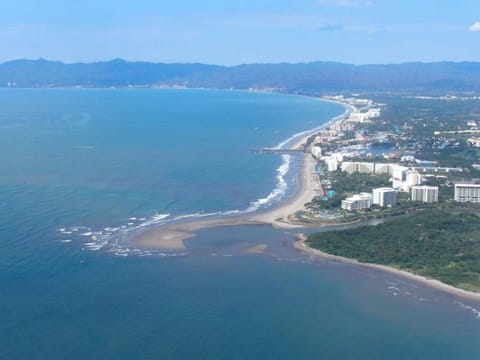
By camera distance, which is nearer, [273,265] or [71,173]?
[273,265]

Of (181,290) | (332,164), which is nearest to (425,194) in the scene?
(332,164)

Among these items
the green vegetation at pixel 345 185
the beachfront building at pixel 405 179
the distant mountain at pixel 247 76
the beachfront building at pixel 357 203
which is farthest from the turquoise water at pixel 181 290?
the distant mountain at pixel 247 76

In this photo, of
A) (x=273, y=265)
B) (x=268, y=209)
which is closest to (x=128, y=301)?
(x=273, y=265)

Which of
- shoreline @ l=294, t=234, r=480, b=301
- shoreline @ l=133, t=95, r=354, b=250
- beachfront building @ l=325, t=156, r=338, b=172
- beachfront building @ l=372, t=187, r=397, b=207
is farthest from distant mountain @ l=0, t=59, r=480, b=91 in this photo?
shoreline @ l=294, t=234, r=480, b=301

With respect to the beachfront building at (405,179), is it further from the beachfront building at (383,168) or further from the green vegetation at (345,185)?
the beachfront building at (383,168)

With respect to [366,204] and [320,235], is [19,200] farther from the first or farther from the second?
[366,204]

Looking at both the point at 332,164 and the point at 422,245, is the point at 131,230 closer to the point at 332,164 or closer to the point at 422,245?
the point at 422,245
